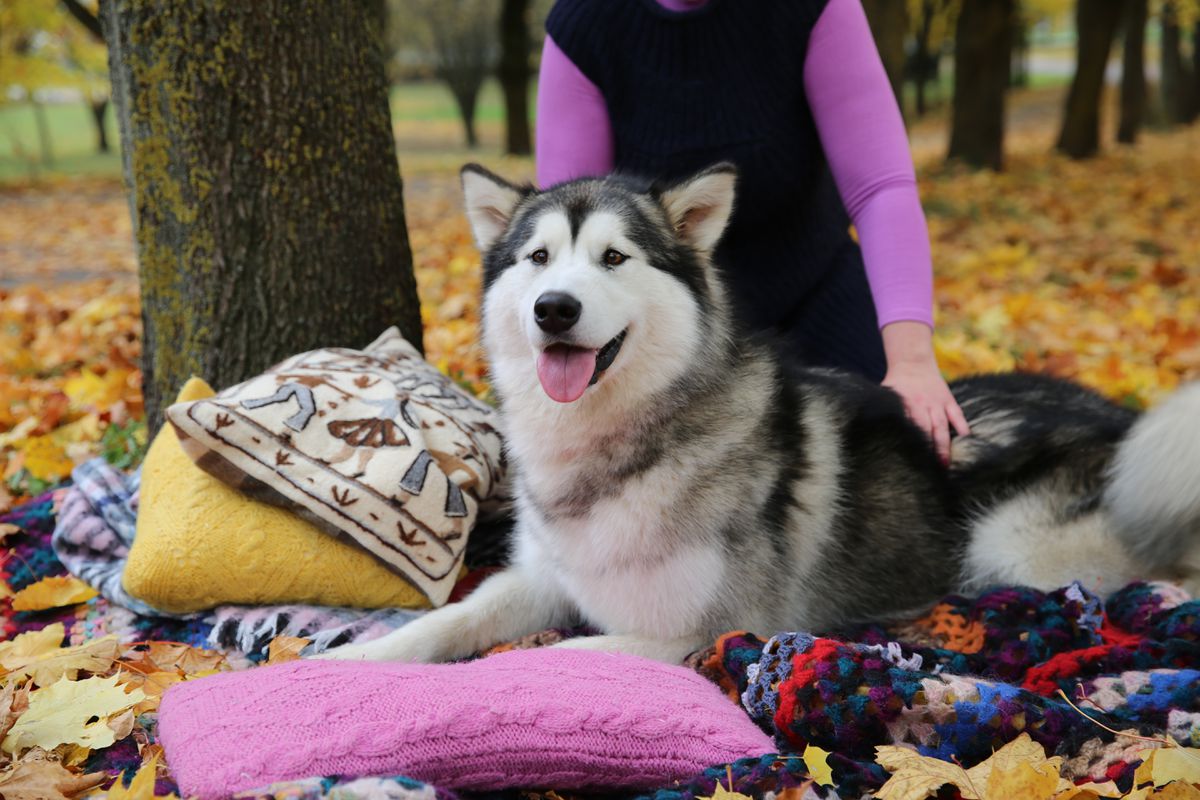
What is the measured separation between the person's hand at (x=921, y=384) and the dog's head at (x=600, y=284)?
2.26ft

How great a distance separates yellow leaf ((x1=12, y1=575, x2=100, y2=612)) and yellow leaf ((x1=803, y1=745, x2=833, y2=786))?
208 cm

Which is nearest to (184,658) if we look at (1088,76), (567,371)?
(567,371)

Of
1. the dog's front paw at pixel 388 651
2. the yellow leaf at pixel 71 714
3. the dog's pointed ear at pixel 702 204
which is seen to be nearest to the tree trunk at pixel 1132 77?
the dog's pointed ear at pixel 702 204

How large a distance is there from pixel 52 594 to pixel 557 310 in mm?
1755

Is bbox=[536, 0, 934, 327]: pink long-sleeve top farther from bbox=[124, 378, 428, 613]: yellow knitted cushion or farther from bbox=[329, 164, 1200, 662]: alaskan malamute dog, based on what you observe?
bbox=[124, 378, 428, 613]: yellow knitted cushion

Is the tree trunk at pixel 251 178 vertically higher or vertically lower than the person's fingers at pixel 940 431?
higher

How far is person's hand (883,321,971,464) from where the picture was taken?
271cm

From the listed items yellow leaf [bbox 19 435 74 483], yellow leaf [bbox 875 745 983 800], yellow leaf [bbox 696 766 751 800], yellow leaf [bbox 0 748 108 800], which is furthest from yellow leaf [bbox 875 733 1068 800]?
yellow leaf [bbox 19 435 74 483]

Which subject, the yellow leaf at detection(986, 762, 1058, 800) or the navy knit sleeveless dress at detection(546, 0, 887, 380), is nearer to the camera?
the yellow leaf at detection(986, 762, 1058, 800)

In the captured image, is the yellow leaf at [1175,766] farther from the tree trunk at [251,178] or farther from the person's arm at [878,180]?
the tree trunk at [251,178]

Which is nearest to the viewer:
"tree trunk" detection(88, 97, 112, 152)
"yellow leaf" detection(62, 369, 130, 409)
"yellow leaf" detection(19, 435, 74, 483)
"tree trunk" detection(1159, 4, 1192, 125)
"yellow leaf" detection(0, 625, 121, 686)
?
"yellow leaf" detection(0, 625, 121, 686)

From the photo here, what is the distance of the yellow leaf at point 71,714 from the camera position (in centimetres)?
190

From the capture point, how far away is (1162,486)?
2.36 metres

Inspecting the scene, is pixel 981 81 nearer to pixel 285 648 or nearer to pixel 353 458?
pixel 353 458
